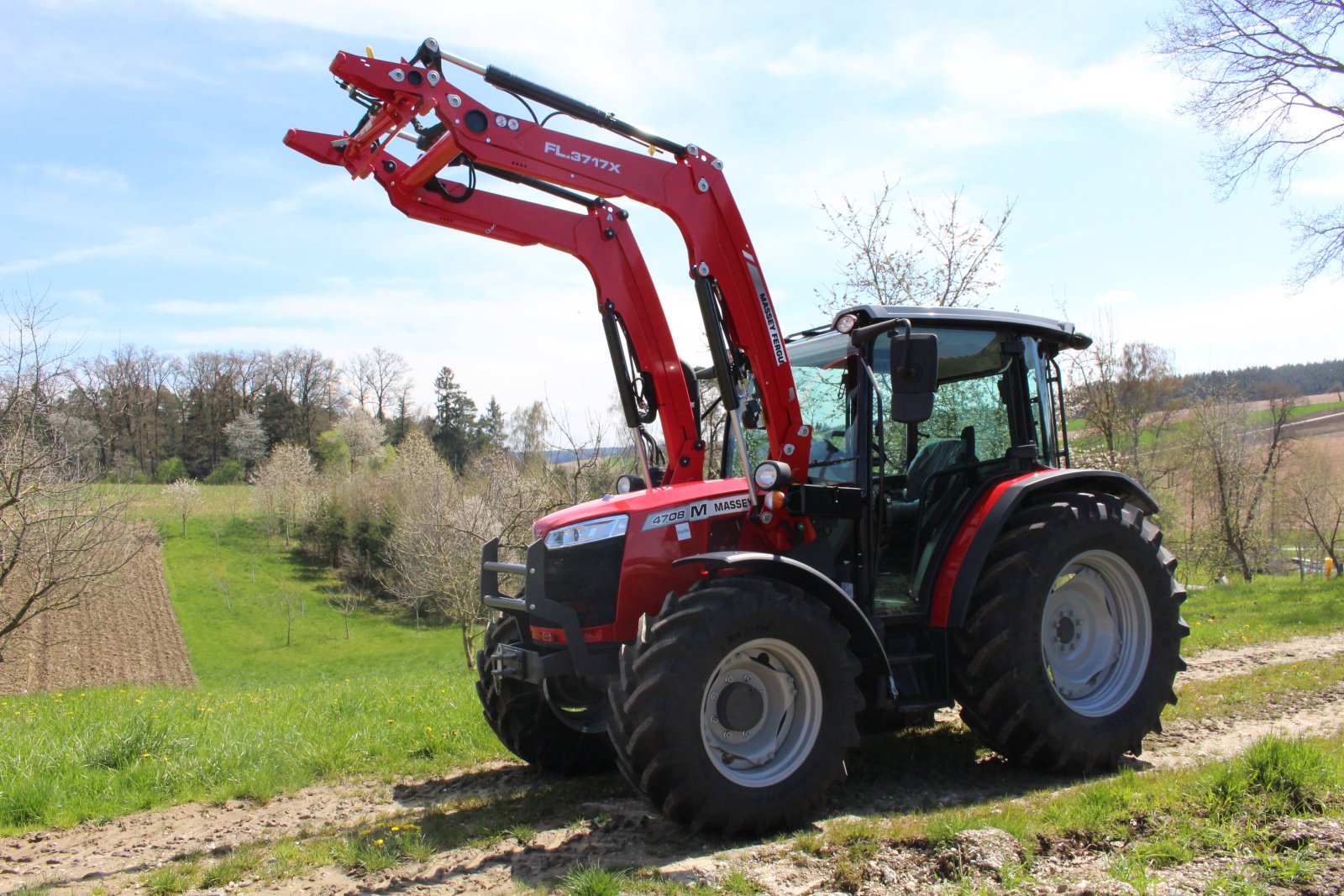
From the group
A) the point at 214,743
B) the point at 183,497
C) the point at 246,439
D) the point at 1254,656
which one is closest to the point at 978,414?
the point at 1254,656

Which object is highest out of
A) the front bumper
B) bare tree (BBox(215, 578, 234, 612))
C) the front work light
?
the front work light

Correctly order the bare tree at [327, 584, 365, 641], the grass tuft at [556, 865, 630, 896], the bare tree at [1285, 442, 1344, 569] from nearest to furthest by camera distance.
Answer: the grass tuft at [556, 865, 630, 896] < the bare tree at [1285, 442, 1344, 569] < the bare tree at [327, 584, 365, 641]

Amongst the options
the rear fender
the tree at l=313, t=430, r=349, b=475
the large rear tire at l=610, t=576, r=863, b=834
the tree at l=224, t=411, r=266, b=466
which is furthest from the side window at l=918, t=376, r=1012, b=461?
the tree at l=224, t=411, r=266, b=466

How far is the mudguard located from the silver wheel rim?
0.54m

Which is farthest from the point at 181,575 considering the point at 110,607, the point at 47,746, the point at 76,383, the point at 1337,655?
the point at 1337,655

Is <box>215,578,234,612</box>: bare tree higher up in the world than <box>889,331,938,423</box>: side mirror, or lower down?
lower down

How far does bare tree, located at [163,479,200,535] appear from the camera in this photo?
5556cm

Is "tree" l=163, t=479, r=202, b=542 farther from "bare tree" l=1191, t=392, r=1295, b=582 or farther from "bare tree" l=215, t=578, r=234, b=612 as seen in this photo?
"bare tree" l=1191, t=392, r=1295, b=582

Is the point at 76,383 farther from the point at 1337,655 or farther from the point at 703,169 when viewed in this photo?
the point at 1337,655

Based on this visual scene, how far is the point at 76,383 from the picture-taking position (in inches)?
803

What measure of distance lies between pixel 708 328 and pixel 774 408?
0.60 meters

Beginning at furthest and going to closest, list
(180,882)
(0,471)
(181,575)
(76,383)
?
(181,575), (76,383), (0,471), (180,882)

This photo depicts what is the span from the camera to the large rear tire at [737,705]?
4227 mm


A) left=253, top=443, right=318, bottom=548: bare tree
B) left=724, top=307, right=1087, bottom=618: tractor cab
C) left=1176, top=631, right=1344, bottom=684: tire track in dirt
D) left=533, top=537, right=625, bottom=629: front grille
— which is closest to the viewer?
left=533, top=537, right=625, bottom=629: front grille
